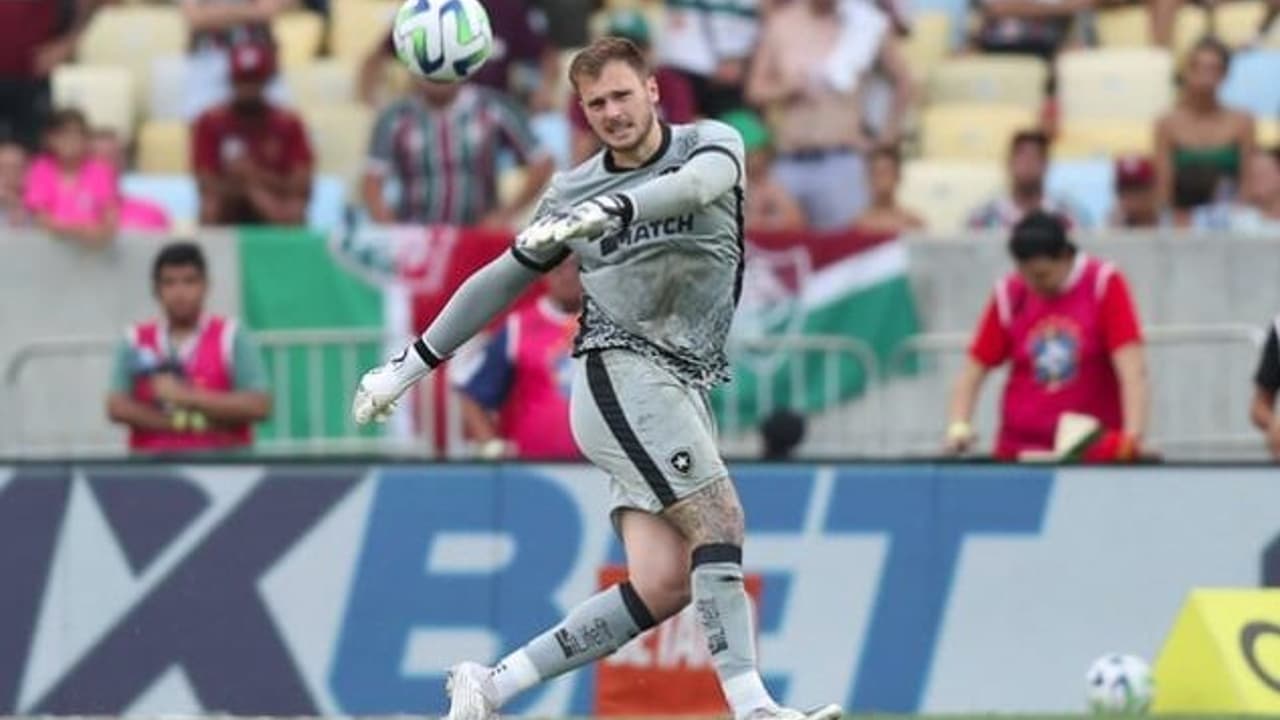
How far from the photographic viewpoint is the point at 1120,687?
44.3 ft

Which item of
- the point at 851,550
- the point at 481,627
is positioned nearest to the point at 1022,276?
the point at 851,550

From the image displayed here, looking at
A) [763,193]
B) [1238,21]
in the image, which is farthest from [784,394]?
[1238,21]

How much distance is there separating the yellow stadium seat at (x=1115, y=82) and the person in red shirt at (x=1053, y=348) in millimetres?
4438

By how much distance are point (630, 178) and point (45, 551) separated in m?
4.59

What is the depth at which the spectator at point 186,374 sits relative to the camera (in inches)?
635

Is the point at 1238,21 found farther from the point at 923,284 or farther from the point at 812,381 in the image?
the point at 812,381

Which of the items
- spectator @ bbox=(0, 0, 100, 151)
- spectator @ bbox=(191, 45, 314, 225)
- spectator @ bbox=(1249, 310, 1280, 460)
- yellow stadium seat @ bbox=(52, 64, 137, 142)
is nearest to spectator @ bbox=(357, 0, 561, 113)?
spectator @ bbox=(191, 45, 314, 225)

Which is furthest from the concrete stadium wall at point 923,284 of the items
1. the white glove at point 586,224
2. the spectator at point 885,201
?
the white glove at point 586,224

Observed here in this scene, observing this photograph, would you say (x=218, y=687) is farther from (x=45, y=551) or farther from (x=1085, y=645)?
(x=1085, y=645)

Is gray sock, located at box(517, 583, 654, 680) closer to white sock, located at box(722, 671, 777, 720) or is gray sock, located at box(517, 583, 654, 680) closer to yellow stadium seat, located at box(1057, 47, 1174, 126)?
white sock, located at box(722, 671, 777, 720)

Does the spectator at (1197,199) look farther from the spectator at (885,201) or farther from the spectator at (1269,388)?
the spectator at (1269,388)

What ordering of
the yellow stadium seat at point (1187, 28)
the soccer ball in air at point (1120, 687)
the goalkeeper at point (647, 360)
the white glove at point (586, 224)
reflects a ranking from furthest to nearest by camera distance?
1. the yellow stadium seat at point (1187, 28)
2. the soccer ball in air at point (1120, 687)
3. the goalkeeper at point (647, 360)
4. the white glove at point (586, 224)

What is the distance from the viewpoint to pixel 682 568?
11.5 m

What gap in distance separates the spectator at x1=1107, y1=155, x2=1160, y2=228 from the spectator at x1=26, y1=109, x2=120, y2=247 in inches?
193
